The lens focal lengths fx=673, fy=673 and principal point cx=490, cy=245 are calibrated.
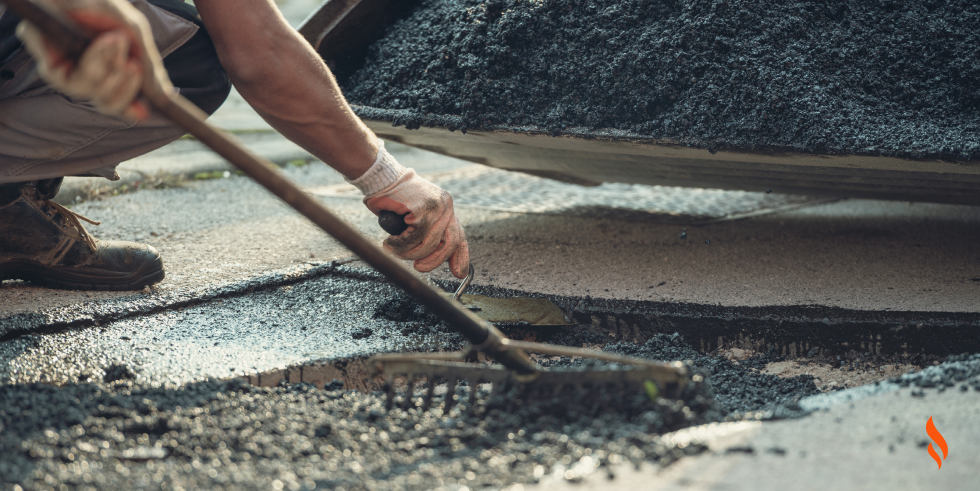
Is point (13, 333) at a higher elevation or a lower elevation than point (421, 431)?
lower

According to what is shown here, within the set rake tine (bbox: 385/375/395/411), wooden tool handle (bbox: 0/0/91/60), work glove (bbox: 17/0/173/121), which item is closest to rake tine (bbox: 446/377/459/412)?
rake tine (bbox: 385/375/395/411)

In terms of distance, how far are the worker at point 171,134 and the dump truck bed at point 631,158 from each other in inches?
15.1

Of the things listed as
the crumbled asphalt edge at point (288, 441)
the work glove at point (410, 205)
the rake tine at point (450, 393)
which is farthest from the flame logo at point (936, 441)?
the work glove at point (410, 205)

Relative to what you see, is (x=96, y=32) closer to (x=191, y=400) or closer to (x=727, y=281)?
(x=191, y=400)

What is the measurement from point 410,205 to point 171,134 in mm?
795

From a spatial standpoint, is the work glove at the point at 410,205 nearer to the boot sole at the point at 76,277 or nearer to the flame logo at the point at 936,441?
the boot sole at the point at 76,277

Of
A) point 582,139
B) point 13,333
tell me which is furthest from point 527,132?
point 13,333

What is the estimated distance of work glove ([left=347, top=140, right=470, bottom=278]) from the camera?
5.65ft

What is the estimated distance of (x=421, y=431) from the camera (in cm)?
115

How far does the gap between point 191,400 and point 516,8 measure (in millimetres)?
1428

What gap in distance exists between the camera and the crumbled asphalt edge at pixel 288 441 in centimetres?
99

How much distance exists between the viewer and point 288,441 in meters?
1.10

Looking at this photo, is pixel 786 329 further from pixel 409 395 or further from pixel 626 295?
pixel 409 395

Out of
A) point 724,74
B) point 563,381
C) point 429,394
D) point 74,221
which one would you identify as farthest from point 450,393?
point 74,221
